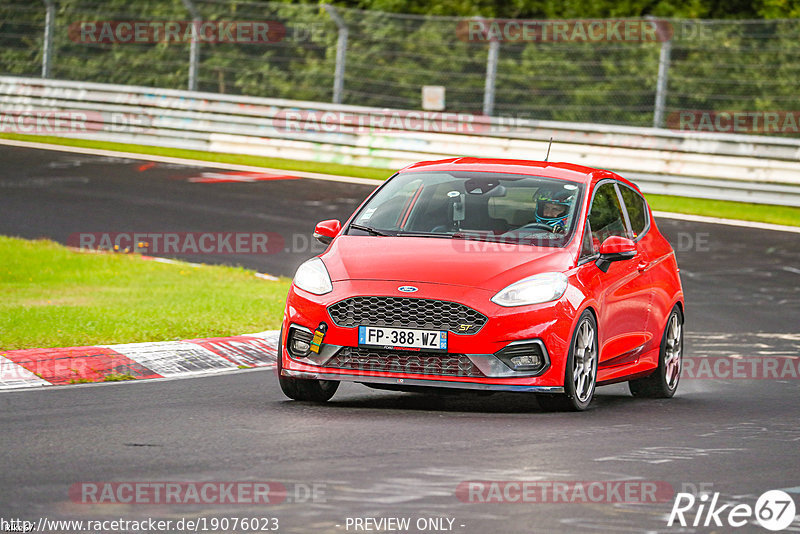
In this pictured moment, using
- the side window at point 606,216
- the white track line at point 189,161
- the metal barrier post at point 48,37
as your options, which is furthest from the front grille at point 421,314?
the metal barrier post at point 48,37

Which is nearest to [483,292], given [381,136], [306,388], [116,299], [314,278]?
[314,278]

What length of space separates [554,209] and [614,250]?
21.0 inches

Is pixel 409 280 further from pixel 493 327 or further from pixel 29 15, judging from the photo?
pixel 29 15

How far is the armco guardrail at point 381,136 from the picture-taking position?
24766 millimetres

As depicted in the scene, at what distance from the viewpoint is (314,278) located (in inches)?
363

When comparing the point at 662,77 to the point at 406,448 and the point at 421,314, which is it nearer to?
the point at 421,314

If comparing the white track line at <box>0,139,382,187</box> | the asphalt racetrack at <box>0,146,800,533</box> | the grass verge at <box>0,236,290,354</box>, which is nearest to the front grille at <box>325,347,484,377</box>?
the asphalt racetrack at <box>0,146,800,533</box>

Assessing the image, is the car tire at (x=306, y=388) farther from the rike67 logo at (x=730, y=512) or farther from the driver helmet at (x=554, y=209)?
the rike67 logo at (x=730, y=512)

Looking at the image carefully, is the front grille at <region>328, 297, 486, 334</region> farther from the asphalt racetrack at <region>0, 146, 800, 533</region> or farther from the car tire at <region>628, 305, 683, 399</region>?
the car tire at <region>628, 305, 683, 399</region>

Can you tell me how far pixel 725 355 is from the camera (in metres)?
12.8

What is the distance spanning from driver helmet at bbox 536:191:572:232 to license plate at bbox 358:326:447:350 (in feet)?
4.74

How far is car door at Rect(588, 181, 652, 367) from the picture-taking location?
970cm

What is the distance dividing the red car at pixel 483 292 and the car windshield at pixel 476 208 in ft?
0.03

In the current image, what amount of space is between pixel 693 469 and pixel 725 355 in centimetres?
554
